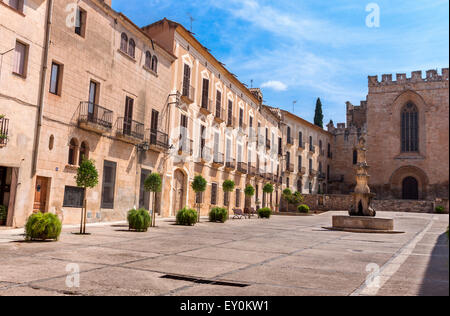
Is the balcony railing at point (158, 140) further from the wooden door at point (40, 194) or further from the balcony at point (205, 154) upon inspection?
the wooden door at point (40, 194)

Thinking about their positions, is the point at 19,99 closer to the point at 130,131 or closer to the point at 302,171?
the point at 130,131

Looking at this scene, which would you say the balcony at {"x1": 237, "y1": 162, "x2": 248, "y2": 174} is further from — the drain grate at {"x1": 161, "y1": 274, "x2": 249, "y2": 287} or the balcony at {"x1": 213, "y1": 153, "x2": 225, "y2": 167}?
the drain grate at {"x1": 161, "y1": 274, "x2": 249, "y2": 287}

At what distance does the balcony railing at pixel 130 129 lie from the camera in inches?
757

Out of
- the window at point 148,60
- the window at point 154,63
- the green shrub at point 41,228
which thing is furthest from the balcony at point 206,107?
the green shrub at point 41,228

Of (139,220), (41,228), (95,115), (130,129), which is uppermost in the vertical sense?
(95,115)

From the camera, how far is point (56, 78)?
15883mm

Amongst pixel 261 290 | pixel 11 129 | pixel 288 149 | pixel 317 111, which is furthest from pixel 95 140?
pixel 317 111

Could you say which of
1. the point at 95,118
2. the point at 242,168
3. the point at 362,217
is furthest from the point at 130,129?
the point at 242,168

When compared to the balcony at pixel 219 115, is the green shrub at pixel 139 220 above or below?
below

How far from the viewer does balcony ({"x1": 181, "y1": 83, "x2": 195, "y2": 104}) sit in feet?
81.3

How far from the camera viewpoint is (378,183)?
50281 mm

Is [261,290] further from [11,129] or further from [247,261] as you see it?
[11,129]

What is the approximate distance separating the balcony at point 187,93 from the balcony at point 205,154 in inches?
149

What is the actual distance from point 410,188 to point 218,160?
30.6 metres
